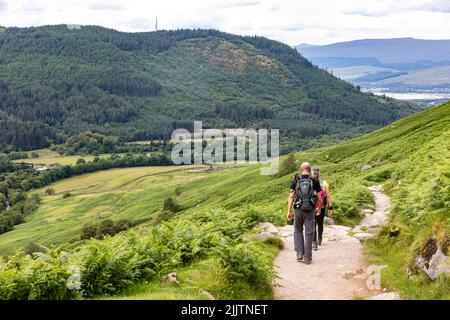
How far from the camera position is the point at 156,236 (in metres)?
18.5

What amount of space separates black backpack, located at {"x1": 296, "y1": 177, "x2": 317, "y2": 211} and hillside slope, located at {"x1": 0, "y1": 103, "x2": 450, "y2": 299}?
10.2ft

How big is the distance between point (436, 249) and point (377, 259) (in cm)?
465

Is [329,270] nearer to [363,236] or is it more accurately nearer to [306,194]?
[306,194]

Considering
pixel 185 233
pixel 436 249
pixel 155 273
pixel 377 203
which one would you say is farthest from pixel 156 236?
pixel 377 203

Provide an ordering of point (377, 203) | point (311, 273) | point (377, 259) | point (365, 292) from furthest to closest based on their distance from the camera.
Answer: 1. point (377, 203)
2. point (377, 259)
3. point (311, 273)
4. point (365, 292)

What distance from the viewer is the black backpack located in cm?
1792

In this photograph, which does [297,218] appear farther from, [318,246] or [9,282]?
[9,282]

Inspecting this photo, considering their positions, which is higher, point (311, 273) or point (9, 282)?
point (9, 282)

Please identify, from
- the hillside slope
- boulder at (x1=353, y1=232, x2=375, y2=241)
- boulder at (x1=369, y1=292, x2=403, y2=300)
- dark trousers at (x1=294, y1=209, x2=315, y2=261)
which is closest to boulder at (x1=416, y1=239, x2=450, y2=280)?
the hillside slope

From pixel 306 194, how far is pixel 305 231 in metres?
1.62

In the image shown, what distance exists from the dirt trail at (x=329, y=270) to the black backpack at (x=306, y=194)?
7.76 ft

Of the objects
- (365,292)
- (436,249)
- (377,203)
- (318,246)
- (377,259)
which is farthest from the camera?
(377,203)

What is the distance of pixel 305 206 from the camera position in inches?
707

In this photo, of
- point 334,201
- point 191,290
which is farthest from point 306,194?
point 334,201
